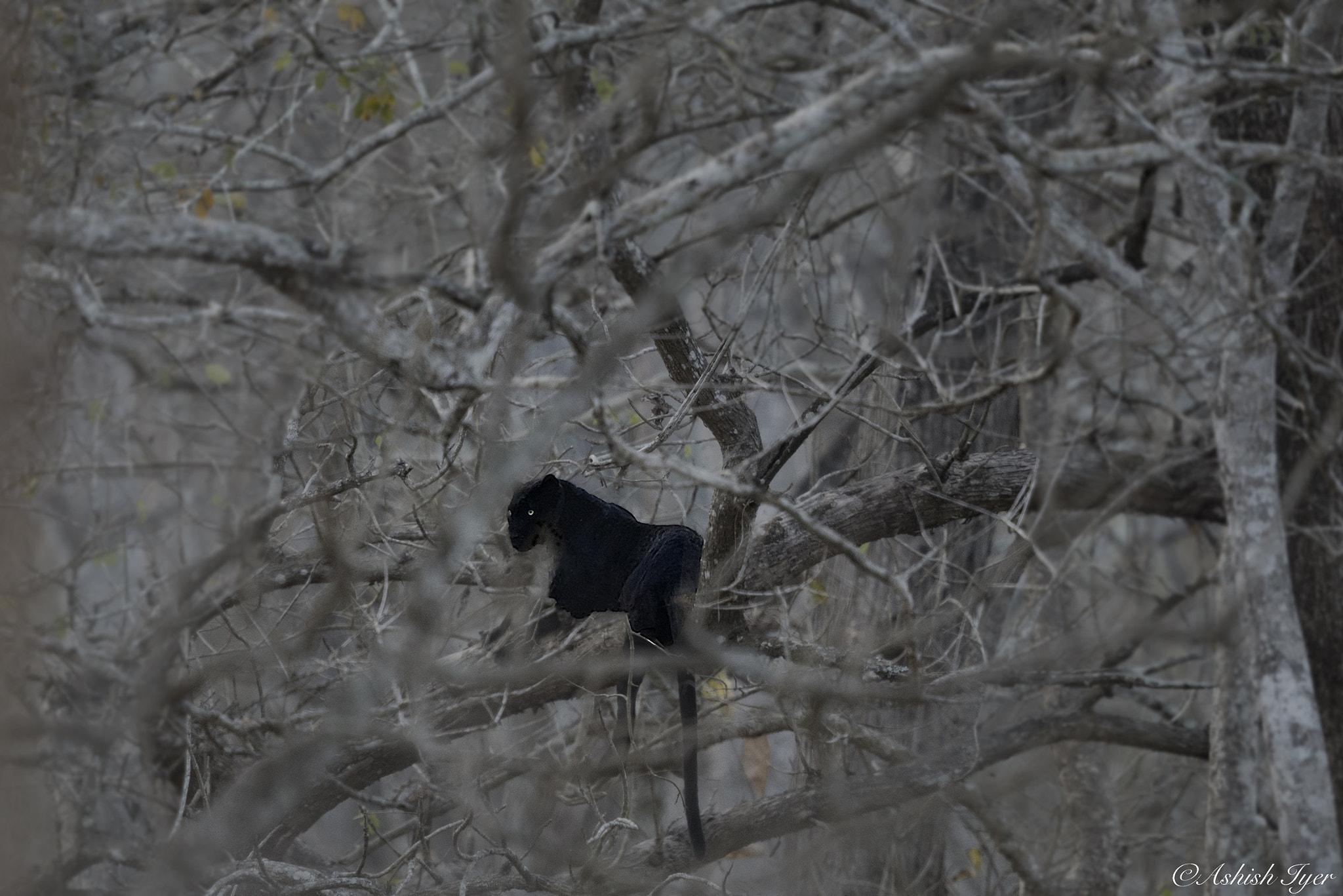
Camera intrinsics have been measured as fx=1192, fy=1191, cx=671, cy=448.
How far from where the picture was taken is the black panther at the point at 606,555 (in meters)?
2.53

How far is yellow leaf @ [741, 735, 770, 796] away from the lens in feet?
11.8

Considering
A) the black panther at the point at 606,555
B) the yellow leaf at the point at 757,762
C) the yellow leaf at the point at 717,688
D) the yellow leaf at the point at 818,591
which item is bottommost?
the yellow leaf at the point at 757,762

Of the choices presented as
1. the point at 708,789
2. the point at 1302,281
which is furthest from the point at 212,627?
the point at 1302,281

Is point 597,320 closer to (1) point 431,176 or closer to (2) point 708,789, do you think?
(2) point 708,789

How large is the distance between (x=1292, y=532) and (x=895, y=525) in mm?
2427

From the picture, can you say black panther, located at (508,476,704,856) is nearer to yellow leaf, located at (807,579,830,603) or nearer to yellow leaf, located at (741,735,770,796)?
yellow leaf, located at (807,579,830,603)

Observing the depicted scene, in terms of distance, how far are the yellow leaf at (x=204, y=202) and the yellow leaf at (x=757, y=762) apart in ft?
9.07

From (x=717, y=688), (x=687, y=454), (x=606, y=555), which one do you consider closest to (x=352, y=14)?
(x=687, y=454)

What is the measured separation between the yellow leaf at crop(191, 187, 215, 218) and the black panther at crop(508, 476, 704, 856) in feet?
8.28

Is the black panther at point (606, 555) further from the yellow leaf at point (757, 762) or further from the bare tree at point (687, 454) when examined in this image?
the yellow leaf at point (757, 762)

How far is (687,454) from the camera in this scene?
3.47 meters

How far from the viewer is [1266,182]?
5102 mm

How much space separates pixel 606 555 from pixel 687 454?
37.0 inches

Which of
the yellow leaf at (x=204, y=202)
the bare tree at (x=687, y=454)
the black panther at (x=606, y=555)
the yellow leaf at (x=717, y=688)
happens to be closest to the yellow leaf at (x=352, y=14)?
the bare tree at (x=687, y=454)
